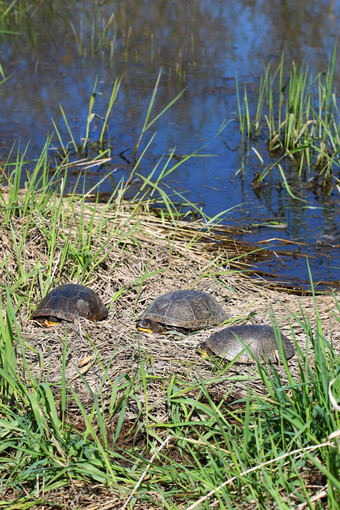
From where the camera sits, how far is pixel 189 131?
24.6 ft

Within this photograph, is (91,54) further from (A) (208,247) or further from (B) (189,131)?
(A) (208,247)

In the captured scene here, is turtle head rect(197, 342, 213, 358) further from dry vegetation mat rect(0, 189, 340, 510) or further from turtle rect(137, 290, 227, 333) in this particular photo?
turtle rect(137, 290, 227, 333)

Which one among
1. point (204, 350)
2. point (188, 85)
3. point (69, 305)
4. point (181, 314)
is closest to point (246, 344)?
point (204, 350)

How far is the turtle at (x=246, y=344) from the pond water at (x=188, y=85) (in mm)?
1364

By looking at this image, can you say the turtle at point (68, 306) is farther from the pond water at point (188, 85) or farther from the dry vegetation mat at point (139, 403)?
the pond water at point (188, 85)

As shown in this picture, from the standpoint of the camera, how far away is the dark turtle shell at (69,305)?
3506 millimetres

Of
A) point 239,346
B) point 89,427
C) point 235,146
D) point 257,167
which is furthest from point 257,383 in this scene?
point 235,146

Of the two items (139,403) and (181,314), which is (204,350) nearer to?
(181,314)

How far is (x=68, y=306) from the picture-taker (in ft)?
11.6

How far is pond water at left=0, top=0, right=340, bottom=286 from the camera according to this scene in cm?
578

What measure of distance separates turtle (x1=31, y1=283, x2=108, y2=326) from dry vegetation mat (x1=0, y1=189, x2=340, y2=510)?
0.19 ft

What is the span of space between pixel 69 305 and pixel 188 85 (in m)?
5.92

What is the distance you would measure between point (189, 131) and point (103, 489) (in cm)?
574

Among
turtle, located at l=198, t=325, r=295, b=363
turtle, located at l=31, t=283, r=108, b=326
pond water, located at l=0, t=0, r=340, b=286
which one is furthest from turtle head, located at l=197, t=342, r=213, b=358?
pond water, located at l=0, t=0, r=340, b=286
